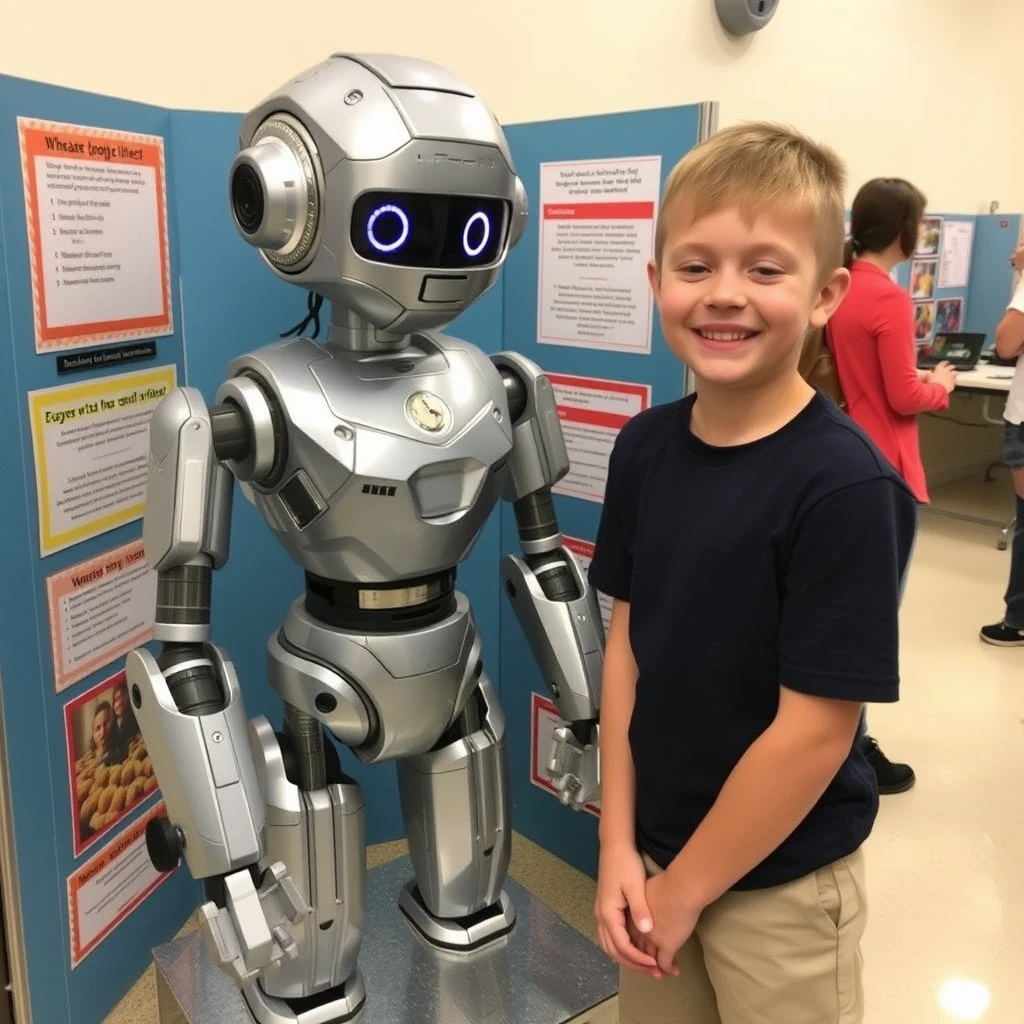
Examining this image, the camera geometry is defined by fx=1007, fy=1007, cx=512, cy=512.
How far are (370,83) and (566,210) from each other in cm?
60

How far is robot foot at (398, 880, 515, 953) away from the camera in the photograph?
148cm

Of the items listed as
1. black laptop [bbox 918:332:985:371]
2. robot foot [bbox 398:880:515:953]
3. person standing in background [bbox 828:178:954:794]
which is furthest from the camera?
black laptop [bbox 918:332:985:371]

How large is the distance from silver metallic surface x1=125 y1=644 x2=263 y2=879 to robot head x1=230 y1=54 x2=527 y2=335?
49 cm

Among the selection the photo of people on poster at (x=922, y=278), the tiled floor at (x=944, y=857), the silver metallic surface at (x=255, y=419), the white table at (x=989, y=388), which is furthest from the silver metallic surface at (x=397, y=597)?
the photo of people on poster at (x=922, y=278)

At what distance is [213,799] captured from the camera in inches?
41.6

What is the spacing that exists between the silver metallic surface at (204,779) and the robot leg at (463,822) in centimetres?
36

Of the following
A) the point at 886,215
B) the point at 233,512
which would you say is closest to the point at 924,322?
the point at 886,215

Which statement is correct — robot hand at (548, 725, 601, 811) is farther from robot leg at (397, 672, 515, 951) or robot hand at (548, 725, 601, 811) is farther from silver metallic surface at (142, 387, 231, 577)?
silver metallic surface at (142, 387, 231, 577)

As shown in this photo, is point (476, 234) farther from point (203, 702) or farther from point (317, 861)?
point (317, 861)

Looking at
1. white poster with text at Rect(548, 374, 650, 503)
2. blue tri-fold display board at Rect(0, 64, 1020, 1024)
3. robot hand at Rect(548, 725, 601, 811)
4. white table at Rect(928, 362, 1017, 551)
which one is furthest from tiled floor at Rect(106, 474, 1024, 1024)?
white table at Rect(928, 362, 1017, 551)

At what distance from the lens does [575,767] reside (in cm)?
138

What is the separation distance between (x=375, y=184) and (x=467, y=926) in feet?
3.46

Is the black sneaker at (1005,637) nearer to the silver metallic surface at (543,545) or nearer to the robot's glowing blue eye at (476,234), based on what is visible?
the silver metallic surface at (543,545)

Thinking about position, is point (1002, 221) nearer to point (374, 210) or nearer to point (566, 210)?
point (566, 210)
